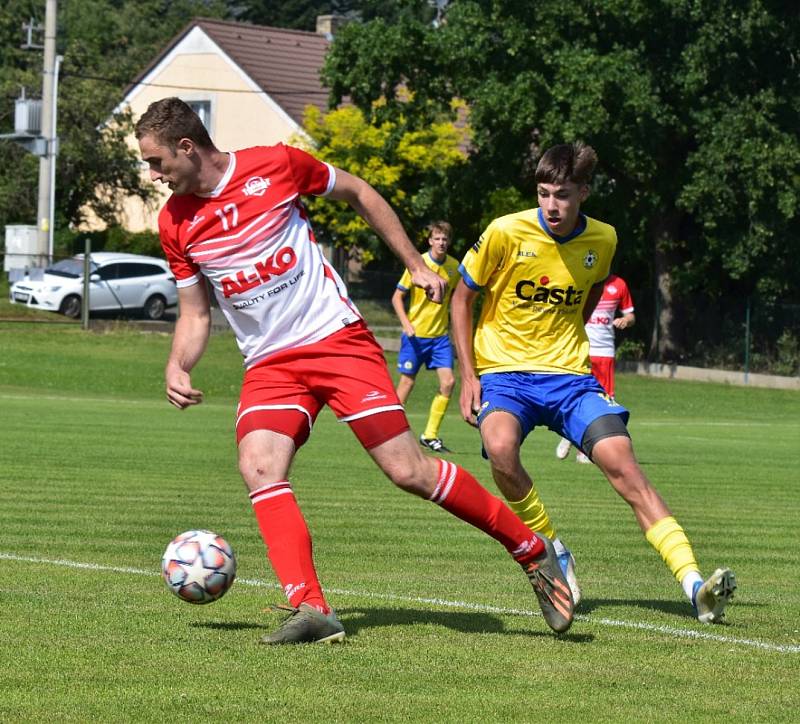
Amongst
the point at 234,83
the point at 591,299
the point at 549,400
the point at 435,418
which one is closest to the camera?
the point at 549,400

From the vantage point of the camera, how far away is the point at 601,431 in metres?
7.34

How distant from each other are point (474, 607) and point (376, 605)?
45cm

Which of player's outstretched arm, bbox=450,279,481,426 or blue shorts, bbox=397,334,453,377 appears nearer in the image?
player's outstretched arm, bbox=450,279,481,426

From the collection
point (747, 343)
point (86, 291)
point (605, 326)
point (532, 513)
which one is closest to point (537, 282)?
point (532, 513)

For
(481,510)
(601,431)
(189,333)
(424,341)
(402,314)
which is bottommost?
(424,341)

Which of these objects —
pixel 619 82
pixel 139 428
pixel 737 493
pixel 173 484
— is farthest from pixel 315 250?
pixel 619 82

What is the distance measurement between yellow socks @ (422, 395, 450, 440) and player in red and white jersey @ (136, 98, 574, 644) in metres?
10.9

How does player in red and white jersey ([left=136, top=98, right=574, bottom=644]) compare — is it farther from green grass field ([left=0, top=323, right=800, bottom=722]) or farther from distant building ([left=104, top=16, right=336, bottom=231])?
distant building ([left=104, top=16, right=336, bottom=231])

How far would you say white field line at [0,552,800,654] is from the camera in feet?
21.4

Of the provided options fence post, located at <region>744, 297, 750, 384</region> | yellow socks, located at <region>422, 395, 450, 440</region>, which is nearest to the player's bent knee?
yellow socks, located at <region>422, 395, 450, 440</region>

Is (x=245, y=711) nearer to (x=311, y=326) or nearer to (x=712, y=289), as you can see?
(x=311, y=326)

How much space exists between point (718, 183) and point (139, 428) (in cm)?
1808

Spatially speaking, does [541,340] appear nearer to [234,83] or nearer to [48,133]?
[48,133]

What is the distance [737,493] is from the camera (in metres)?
14.0
